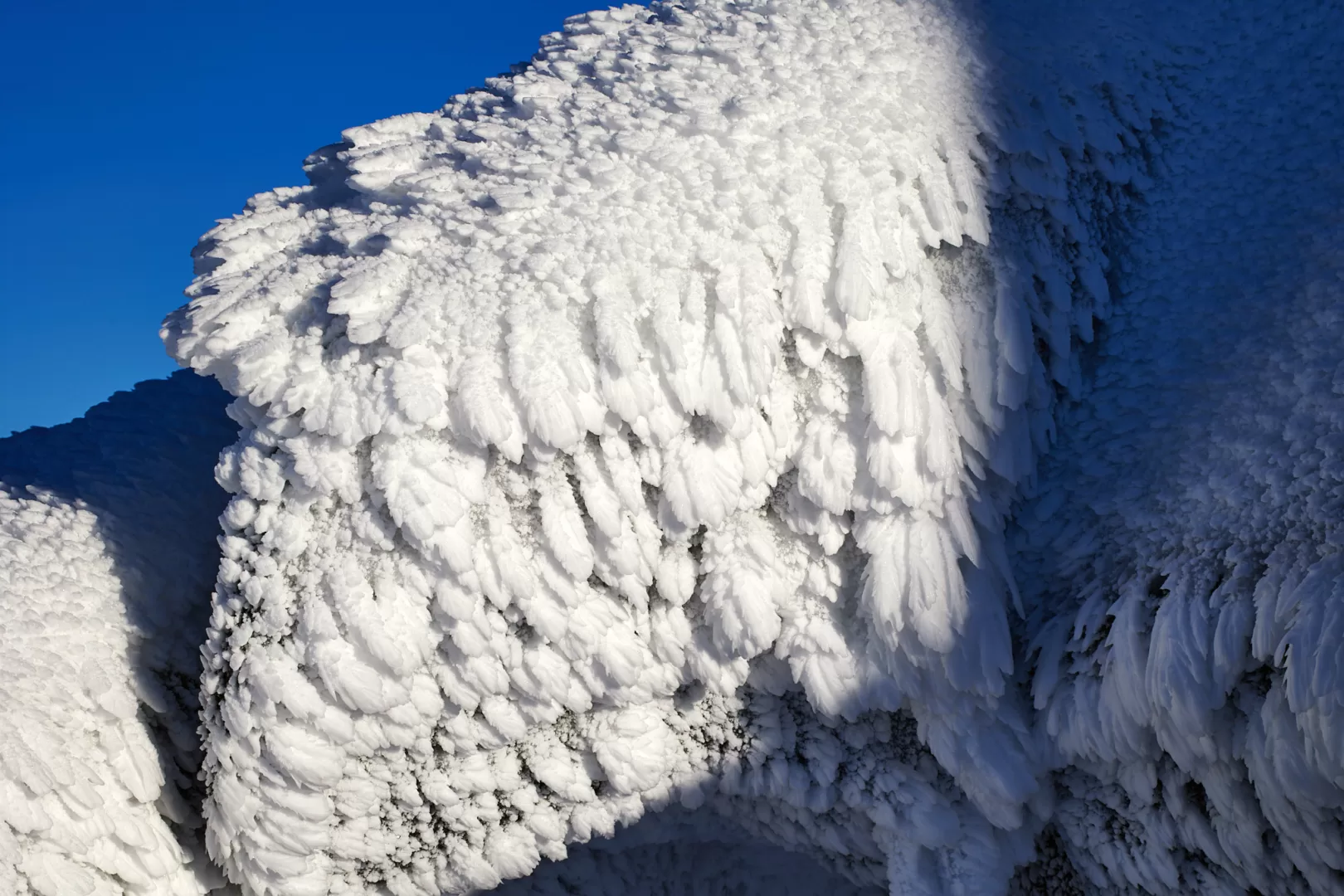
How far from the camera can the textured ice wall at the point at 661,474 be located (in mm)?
704

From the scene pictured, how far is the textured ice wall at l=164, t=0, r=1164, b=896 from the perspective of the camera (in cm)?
70

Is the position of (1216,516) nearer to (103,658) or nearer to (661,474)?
(661,474)

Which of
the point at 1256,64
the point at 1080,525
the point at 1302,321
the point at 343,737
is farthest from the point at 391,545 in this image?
the point at 1256,64

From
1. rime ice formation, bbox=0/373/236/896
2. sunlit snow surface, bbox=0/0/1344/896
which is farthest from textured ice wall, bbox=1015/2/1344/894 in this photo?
rime ice formation, bbox=0/373/236/896

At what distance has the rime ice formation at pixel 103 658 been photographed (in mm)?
721

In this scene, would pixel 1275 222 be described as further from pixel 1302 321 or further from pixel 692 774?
pixel 692 774

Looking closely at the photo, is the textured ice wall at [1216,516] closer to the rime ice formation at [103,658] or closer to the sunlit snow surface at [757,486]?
the sunlit snow surface at [757,486]

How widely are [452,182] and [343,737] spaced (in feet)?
1.36

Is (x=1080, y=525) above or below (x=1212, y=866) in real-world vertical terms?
above

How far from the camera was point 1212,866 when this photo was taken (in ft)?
2.20

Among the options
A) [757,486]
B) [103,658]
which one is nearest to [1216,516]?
[757,486]

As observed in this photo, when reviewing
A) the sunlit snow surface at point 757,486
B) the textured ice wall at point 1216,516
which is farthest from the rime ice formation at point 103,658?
the textured ice wall at point 1216,516

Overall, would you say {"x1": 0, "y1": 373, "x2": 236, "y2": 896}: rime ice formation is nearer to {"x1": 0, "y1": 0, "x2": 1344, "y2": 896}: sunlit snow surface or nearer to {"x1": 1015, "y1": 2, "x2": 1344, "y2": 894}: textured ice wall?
{"x1": 0, "y1": 0, "x2": 1344, "y2": 896}: sunlit snow surface

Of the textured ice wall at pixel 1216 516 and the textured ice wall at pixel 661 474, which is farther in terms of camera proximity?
the textured ice wall at pixel 661 474
